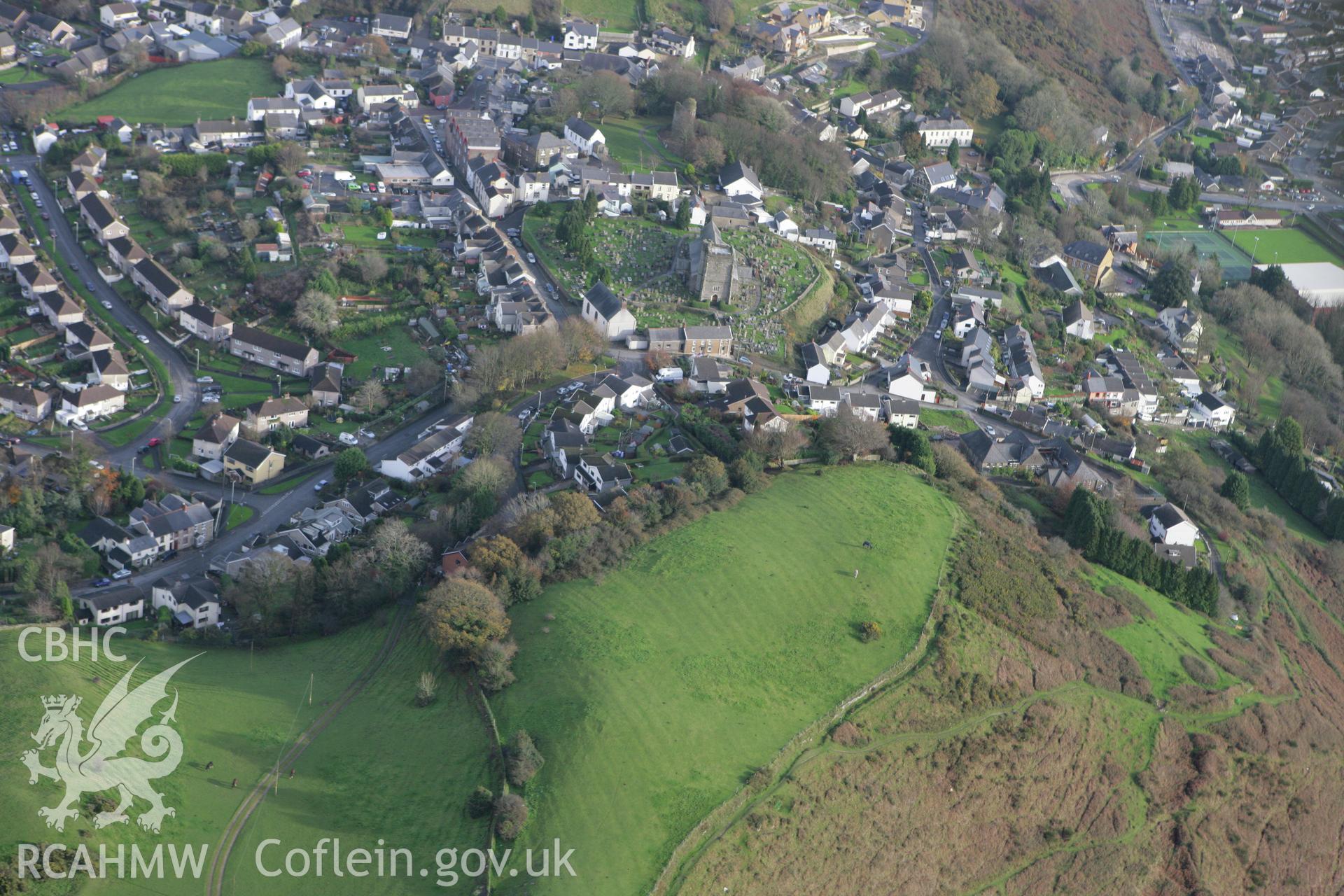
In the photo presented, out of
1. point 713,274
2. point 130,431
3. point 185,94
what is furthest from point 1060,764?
point 185,94

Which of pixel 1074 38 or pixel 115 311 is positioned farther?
pixel 1074 38

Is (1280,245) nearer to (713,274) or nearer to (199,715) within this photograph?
(713,274)

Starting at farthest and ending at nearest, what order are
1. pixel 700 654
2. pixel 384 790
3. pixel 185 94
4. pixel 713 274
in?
pixel 185 94 → pixel 713 274 → pixel 700 654 → pixel 384 790

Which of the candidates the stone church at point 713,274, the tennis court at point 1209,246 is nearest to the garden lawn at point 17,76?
the stone church at point 713,274

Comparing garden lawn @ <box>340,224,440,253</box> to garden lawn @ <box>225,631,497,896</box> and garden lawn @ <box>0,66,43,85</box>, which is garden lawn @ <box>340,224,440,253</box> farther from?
garden lawn @ <box>225,631,497,896</box>

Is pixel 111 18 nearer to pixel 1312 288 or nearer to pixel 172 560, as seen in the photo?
pixel 172 560

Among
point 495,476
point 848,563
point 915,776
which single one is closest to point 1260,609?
point 848,563

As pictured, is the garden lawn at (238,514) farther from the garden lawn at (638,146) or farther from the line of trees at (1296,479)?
the line of trees at (1296,479)

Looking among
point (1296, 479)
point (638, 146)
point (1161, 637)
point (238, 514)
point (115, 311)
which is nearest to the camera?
point (1161, 637)

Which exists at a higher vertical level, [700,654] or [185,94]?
[700,654]
